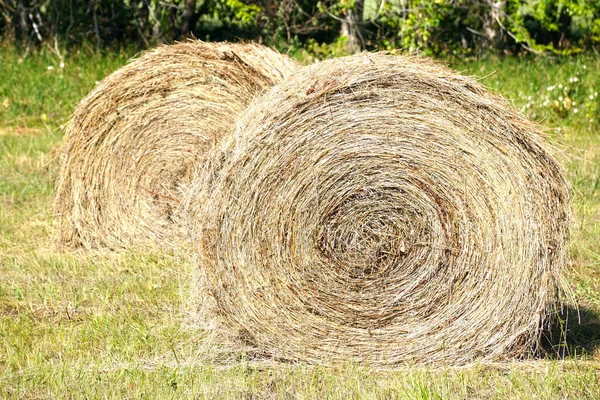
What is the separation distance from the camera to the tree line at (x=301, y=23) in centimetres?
1484

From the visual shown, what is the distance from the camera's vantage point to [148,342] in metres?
4.79

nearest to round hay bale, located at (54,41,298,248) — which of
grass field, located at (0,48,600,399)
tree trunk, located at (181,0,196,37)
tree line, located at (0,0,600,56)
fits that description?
grass field, located at (0,48,600,399)

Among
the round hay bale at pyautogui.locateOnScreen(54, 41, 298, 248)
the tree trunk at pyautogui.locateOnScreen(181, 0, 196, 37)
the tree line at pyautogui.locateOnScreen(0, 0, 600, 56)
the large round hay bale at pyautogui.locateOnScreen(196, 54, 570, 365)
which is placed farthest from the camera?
the tree trunk at pyautogui.locateOnScreen(181, 0, 196, 37)

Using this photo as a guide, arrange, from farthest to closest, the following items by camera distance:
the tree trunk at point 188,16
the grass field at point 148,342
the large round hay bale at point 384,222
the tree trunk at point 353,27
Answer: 1. the tree trunk at point 188,16
2. the tree trunk at point 353,27
3. the large round hay bale at point 384,222
4. the grass field at point 148,342

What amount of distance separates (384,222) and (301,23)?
13389 millimetres

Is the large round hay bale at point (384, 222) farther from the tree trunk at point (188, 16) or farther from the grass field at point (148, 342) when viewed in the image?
the tree trunk at point (188, 16)

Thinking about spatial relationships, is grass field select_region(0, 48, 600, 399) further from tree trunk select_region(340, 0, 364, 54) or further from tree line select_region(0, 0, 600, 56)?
tree trunk select_region(340, 0, 364, 54)

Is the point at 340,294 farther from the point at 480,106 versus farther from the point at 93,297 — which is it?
the point at 93,297

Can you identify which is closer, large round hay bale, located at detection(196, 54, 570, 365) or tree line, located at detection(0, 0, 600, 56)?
large round hay bale, located at detection(196, 54, 570, 365)

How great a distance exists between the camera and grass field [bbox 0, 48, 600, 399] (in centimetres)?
412

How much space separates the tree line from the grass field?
6.77m

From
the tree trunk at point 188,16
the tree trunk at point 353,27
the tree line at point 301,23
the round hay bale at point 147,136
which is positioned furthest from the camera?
the tree trunk at point 188,16

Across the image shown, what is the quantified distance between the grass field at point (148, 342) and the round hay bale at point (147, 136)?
0.39 metres

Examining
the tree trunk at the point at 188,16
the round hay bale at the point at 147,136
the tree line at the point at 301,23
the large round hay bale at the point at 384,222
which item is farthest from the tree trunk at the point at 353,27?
the large round hay bale at the point at 384,222
